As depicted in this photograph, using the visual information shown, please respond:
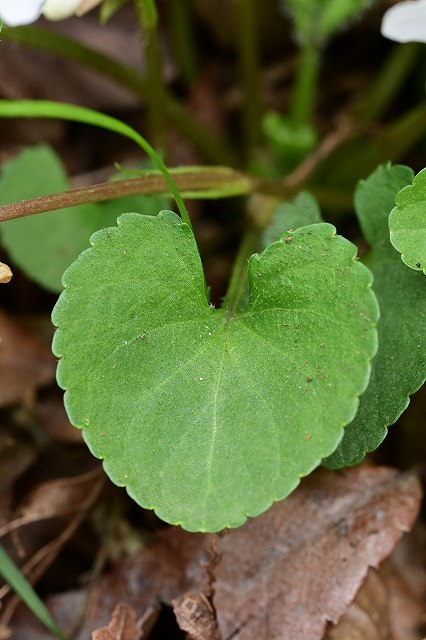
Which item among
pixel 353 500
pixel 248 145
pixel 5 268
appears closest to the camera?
pixel 5 268

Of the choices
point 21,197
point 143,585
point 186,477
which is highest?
point 21,197

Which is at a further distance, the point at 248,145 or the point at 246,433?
the point at 248,145

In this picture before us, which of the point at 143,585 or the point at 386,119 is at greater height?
the point at 386,119

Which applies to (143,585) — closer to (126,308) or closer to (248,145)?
(126,308)

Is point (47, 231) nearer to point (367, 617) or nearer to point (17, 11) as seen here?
point (17, 11)

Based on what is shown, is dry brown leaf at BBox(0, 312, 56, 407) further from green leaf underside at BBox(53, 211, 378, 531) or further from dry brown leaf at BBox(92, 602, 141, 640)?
green leaf underside at BBox(53, 211, 378, 531)

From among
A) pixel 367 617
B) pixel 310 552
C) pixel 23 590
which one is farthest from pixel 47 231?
pixel 367 617

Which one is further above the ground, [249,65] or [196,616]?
[249,65]

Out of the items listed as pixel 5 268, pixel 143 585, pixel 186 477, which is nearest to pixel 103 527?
pixel 143 585

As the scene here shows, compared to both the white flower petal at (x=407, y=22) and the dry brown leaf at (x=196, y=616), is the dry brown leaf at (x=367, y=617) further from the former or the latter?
the white flower petal at (x=407, y=22)
